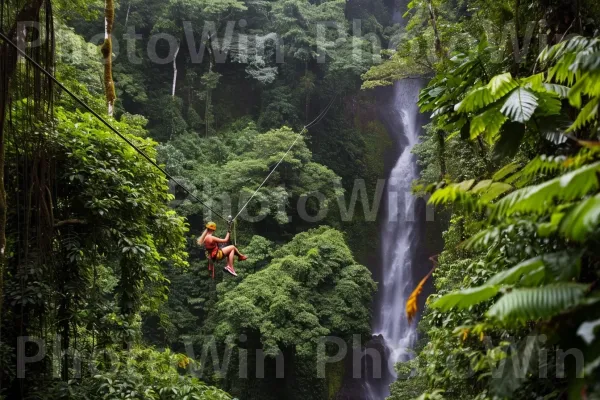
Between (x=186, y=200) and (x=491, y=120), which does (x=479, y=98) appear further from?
(x=186, y=200)

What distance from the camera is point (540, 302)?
4.66 feet

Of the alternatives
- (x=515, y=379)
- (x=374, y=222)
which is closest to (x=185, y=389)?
(x=515, y=379)

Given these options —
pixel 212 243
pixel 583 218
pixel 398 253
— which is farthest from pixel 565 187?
pixel 398 253

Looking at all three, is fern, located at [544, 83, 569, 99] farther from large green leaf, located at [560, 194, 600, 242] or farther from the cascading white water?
the cascading white water

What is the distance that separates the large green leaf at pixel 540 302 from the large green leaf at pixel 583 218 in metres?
0.18

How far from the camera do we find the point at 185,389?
4613mm

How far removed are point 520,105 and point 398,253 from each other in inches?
532

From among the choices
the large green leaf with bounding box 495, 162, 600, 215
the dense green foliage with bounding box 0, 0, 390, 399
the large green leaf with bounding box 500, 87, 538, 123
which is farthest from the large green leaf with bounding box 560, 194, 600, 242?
the dense green foliage with bounding box 0, 0, 390, 399

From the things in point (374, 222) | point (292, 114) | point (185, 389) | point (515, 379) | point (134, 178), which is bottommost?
point (185, 389)

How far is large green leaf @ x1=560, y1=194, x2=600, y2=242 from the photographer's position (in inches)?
47.6

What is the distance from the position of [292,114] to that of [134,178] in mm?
10860

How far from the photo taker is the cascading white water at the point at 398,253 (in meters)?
13.7

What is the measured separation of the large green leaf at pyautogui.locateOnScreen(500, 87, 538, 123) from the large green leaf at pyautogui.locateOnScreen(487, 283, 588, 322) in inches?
37.1

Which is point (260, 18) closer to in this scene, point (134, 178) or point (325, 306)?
point (325, 306)
